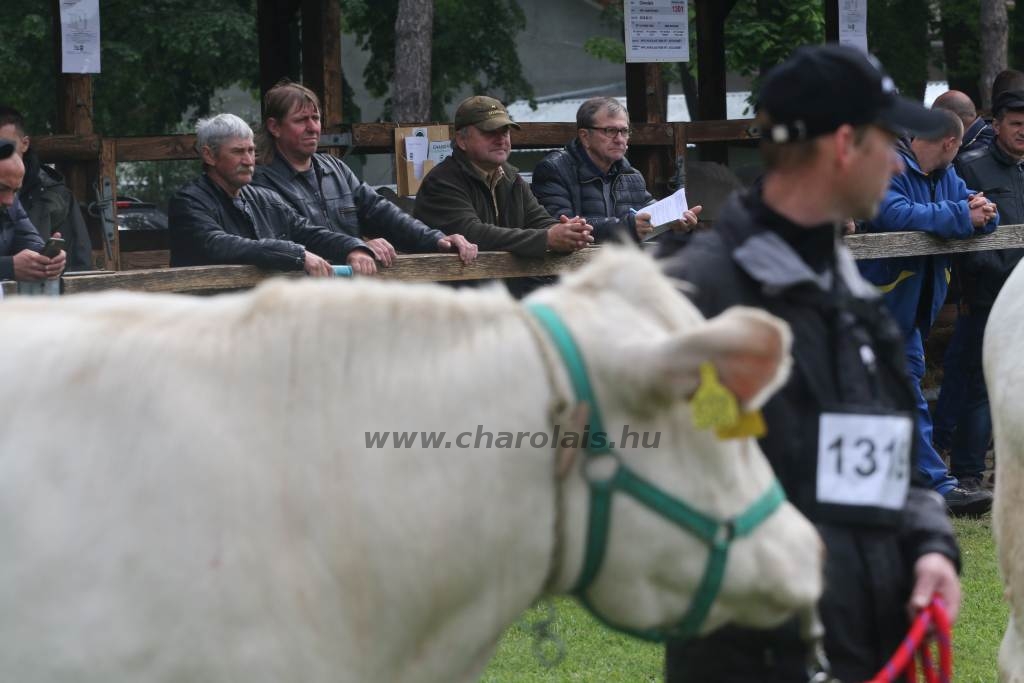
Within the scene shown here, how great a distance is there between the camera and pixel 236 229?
19.1 feet

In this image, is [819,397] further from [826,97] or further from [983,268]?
[983,268]

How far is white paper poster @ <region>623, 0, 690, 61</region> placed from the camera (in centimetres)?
927

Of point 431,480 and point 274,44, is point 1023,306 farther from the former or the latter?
point 274,44

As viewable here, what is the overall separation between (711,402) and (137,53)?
13751 millimetres

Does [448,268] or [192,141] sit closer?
[448,268]

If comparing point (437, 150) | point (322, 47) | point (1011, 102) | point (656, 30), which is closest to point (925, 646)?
point (1011, 102)

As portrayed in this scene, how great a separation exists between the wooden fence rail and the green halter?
134 inches

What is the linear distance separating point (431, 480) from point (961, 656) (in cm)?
394

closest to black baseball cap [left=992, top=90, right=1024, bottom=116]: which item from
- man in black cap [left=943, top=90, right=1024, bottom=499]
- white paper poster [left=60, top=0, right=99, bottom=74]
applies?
man in black cap [left=943, top=90, right=1024, bottom=499]

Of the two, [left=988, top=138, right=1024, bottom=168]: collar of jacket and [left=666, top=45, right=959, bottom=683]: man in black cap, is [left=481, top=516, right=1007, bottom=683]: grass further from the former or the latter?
[left=988, top=138, right=1024, bottom=168]: collar of jacket

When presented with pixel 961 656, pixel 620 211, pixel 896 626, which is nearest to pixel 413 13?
pixel 620 211

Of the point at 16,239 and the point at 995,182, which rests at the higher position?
the point at 995,182

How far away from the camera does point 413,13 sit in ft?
39.9

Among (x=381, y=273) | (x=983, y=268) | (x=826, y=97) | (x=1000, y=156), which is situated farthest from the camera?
(x=1000, y=156)
